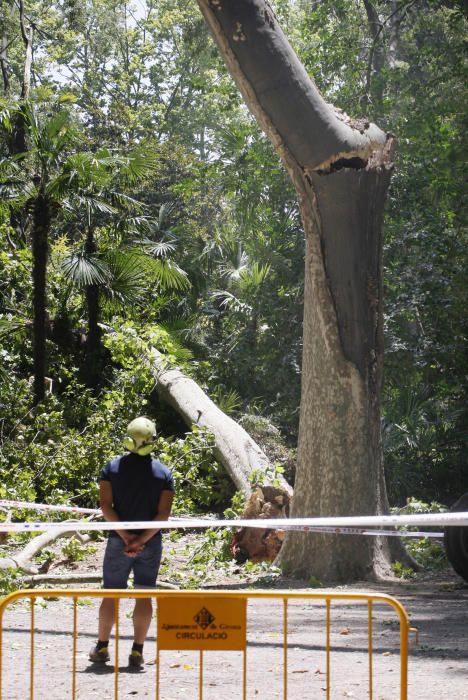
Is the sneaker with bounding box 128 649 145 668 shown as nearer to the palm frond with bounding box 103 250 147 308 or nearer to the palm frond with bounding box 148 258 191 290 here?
the palm frond with bounding box 103 250 147 308

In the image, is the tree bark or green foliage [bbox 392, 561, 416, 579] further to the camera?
green foliage [bbox 392, 561, 416, 579]

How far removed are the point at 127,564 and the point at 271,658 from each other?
1.16 metres

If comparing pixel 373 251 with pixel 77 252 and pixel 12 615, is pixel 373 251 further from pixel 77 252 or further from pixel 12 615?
pixel 77 252

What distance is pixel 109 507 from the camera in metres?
5.91

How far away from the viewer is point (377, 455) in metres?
10.2

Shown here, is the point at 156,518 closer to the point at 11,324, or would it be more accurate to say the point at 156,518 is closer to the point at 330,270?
the point at 330,270

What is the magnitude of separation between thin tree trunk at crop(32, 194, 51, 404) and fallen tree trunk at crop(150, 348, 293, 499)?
5.79 feet

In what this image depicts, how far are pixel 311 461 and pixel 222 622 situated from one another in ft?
19.5

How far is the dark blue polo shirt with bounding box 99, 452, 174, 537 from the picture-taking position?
5910 mm

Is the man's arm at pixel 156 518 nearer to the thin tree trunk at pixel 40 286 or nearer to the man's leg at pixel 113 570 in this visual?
the man's leg at pixel 113 570

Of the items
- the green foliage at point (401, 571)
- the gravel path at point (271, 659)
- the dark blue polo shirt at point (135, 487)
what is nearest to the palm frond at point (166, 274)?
the green foliage at point (401, 571)

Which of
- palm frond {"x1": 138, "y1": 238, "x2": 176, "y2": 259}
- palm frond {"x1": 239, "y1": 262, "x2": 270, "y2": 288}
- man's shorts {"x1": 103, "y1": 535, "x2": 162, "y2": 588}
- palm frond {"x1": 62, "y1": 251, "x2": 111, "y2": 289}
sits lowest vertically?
man's shorts {"x1": 103, "y1": 535, "x2": 162, "y2": 588}

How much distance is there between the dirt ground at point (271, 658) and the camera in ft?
17.6

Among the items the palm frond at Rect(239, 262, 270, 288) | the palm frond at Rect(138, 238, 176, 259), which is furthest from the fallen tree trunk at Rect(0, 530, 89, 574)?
the palm frond at Rect(138, 238, 176, 259)
